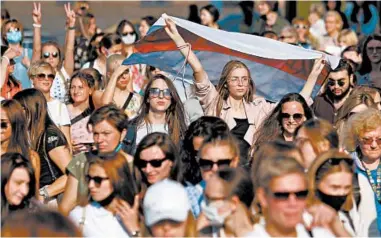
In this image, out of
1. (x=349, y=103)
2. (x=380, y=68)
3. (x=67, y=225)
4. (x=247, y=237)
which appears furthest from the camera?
(x=380, y=68)

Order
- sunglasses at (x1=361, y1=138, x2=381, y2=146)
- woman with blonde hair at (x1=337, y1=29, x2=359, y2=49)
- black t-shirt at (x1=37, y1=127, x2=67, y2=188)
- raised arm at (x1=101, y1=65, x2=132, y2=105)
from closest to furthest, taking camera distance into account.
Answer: sunglasses at (x1=361, y1=138, x2=381, y2=146), black t-shirt at (x1=37, y1=127, x2=67, y2=188), raised arm at (x1=101, y1=65, x2=132, y2=105), woman with blonde hair at (x1=337, y1=29, x2=359, y2=49)

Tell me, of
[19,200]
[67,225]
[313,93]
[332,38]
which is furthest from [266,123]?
[332,38]

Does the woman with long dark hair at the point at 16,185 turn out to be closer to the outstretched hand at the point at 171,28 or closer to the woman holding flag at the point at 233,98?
the woman holding flag at the point at 233,98

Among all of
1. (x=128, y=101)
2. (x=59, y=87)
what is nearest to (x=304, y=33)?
(x=59, y=87)

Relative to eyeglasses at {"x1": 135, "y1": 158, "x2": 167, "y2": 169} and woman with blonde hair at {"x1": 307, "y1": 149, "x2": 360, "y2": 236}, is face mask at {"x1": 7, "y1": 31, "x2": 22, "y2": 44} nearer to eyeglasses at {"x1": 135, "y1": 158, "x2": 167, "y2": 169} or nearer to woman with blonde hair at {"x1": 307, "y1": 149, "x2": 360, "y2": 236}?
eyeglasses at {"x1": 135, "y1": 158, "x2": 167, "y2": 169}

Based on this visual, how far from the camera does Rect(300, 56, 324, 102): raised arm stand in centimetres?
1089

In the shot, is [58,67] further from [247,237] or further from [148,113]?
[247,237]

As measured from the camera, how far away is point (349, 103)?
1052 cm

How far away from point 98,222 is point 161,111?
2.60 m

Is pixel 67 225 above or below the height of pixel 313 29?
below

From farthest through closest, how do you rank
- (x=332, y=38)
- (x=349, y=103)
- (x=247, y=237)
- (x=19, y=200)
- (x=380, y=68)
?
1. (x=332, y=38)
2. (x=380, y=68)
3. (x=349, y=103)
4. (x=19, y=200)
5. (x=247, y=237)

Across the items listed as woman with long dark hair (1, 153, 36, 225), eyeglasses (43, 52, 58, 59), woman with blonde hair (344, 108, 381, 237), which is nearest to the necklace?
woman with blonde hair (344, 108, 381, 237)

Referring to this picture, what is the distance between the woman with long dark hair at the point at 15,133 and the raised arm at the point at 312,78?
2984 millimetres

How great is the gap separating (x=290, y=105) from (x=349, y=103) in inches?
44.0
